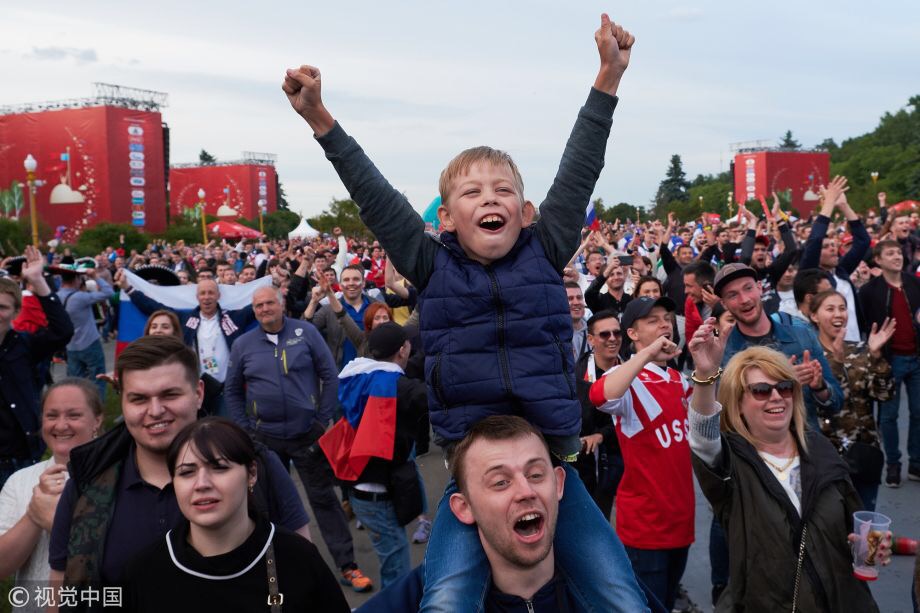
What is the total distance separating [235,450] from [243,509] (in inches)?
7.7

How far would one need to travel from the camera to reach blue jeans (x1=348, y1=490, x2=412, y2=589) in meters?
4.89

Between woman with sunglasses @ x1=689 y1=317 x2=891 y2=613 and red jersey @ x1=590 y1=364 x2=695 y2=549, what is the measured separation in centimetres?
78

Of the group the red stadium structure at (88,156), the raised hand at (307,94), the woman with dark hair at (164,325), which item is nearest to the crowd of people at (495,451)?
the raised hand at (307,94)

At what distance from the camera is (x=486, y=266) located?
2.52 m

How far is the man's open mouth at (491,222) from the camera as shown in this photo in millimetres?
2455

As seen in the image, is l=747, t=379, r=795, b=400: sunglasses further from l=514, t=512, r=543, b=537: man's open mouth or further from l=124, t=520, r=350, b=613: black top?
l=124, t=520, r=350, b=613: black top

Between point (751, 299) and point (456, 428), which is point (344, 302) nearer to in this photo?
point (751, 299)

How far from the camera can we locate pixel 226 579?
2.40 m

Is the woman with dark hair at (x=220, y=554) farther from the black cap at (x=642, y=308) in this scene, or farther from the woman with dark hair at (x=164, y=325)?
the woman with dark hair at (x=164, y=325)

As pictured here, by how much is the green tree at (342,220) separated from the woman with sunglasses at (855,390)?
4301 centimetres

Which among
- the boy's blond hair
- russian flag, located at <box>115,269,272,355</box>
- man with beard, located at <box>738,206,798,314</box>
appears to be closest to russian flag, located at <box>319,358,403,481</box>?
the boy's blond hair

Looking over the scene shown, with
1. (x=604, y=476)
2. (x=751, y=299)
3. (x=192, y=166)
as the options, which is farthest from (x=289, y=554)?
(x=192, y=166)

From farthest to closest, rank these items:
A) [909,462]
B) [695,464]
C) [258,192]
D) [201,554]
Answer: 1. [258,192]
2. [909,462]
3. [695,464]
4. [201,554]

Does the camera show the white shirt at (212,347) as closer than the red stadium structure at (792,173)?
Yes
